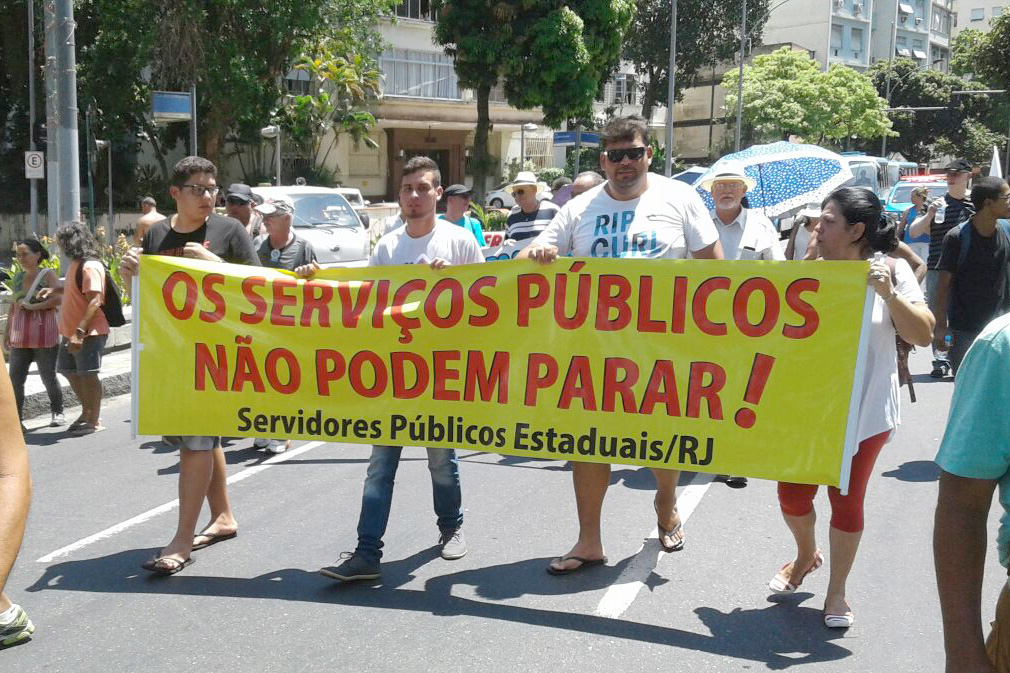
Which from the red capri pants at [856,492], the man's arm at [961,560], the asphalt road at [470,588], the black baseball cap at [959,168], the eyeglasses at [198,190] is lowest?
the asphalt road at [470,588]

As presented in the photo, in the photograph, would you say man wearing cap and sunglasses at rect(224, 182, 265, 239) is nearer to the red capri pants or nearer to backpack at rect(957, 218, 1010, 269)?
the red capri pants

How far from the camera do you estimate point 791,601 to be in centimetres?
463

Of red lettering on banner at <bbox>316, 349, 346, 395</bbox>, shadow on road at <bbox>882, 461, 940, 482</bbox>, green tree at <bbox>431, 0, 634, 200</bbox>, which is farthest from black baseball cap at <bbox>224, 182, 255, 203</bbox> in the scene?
green tree at <bbox>431, 0, 634, 200</bbox>

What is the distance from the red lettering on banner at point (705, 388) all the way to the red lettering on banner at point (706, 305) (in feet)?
0.50

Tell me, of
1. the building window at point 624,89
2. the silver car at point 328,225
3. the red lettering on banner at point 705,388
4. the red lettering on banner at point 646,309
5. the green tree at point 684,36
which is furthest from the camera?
the building window at point 624,89

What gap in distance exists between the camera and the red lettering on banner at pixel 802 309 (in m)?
4.34

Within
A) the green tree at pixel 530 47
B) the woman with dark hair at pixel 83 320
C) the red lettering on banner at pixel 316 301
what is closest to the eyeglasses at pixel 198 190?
the red lettering on banner at pixel 316 301

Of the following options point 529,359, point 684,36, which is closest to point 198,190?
point 529,359

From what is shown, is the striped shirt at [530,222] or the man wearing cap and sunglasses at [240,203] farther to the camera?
the striped shirt at [530,222]

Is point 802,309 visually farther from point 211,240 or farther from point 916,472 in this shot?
point 916,472

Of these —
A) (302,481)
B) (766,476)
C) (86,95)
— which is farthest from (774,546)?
(86,95)

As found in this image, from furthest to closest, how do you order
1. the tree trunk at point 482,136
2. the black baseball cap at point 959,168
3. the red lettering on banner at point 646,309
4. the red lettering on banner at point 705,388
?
the tree trunk at point 482,136 < the black baseball cap at point 959,168 < the red lettering on banner at point 646,309 < the red lettering on banner at point 705,388

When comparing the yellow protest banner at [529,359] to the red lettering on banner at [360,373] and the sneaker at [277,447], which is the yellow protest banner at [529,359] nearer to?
the red lettering on banner at [360,373]

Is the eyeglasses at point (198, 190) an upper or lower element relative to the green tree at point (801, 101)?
lower
